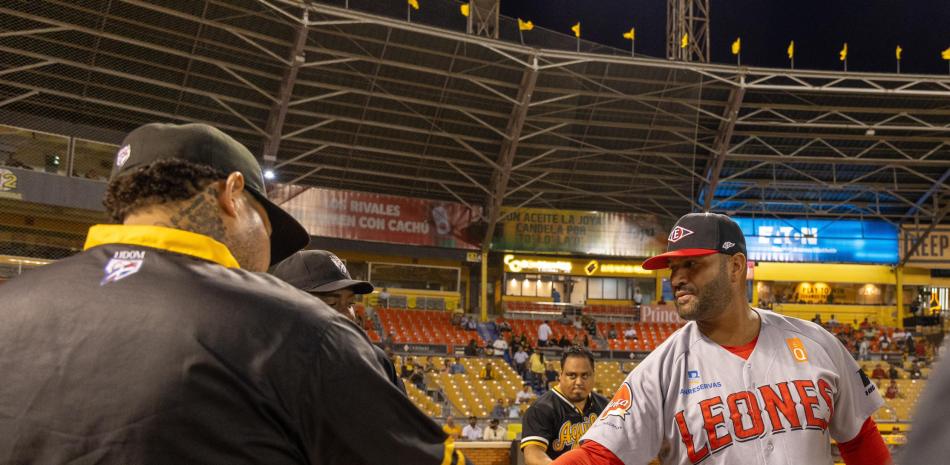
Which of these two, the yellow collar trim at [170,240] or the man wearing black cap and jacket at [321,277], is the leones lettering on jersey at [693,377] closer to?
the man wearing black cap and jacket at [321,277]

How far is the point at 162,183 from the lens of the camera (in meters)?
1.69

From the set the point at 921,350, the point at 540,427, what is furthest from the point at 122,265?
the point at 921,350

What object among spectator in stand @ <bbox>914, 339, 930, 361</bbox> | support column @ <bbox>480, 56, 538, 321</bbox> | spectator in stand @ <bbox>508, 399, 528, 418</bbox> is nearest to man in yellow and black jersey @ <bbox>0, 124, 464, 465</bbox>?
spectator in stand @ <bbox>508, 399, 528, 418</bbox>

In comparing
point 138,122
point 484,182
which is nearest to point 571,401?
point 138,122

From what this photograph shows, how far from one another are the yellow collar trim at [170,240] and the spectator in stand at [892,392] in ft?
90.7

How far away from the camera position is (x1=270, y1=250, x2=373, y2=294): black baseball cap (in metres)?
3.93

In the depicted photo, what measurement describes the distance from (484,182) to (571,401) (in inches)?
997

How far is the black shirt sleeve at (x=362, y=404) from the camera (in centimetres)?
149

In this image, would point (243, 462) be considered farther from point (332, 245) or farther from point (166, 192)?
point (332, 245)

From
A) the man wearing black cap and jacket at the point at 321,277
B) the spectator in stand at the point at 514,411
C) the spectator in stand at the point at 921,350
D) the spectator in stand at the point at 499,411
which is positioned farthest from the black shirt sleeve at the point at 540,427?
the spectator in stand at the point at 921,350

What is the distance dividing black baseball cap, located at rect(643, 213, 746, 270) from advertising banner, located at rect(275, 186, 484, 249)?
2661 centimetres

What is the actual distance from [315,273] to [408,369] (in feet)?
64.9

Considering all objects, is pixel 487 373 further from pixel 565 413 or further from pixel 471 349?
pixel 565 413

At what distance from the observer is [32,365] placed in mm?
1504
